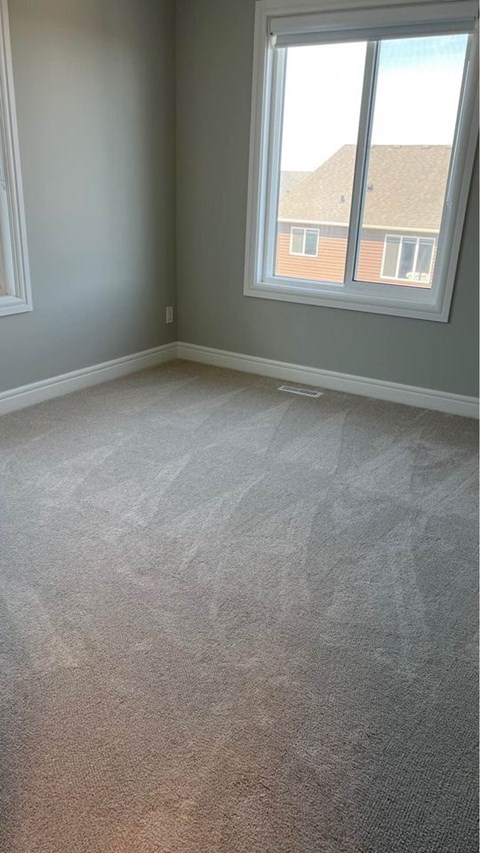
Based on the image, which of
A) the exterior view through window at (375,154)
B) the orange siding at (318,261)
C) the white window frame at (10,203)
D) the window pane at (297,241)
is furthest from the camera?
the window pane at (297,241)

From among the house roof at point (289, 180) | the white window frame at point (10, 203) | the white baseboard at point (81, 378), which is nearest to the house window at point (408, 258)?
the house roof at point (289, 180)

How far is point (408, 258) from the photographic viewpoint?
3.70m

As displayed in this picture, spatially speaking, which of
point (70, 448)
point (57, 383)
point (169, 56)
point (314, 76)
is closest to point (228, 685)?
point (70, 448)

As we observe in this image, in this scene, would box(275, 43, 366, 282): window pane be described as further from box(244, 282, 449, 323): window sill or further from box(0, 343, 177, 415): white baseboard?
box(0, 343, 177, 415): white baseboard

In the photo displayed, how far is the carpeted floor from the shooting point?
132 cm

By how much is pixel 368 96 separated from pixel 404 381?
1689mm

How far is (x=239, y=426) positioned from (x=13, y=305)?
1.41m

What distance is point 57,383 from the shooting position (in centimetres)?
375

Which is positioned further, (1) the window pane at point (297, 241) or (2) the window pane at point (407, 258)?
(1) the window pane at point (297, 241)

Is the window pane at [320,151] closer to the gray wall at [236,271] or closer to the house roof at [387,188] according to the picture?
the house roof at [387,188]

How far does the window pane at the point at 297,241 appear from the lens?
406 cm

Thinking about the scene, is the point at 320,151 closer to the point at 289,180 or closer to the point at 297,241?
the point at 289,180

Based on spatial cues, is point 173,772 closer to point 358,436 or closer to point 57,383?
point 358,436

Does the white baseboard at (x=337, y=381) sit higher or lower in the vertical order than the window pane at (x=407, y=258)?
lower
